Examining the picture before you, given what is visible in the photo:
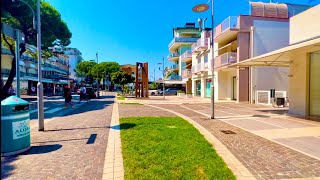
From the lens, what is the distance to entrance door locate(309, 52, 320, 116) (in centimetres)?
1104

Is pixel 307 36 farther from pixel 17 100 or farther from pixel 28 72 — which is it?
pixel 28 72

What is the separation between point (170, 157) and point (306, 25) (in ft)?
35.9

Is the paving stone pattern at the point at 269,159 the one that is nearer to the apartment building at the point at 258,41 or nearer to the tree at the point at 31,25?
the apartment building at the point at 258,41

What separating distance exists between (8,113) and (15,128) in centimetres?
39

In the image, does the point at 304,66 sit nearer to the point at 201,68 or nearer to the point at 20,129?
the point at 20,129

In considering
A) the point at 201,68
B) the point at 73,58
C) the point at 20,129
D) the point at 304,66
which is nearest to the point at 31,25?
the point at 201,68

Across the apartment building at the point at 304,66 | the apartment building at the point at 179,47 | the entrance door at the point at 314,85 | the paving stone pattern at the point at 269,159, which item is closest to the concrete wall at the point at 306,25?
the apartment building at the point at 304,66

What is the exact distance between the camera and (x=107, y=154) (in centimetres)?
528

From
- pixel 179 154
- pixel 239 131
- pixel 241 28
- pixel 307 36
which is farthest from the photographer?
pixel 241 28

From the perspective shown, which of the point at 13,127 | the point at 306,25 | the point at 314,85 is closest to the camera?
the point at 13,127

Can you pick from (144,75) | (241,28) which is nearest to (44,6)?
(144,75)

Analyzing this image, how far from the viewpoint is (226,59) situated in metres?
22.1

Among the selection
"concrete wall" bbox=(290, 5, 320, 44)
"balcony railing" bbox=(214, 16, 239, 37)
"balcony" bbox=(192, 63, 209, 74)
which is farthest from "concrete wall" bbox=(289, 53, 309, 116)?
"balcony" bbox=(192, 63, 209, 74)

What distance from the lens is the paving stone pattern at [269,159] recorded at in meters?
4.20
